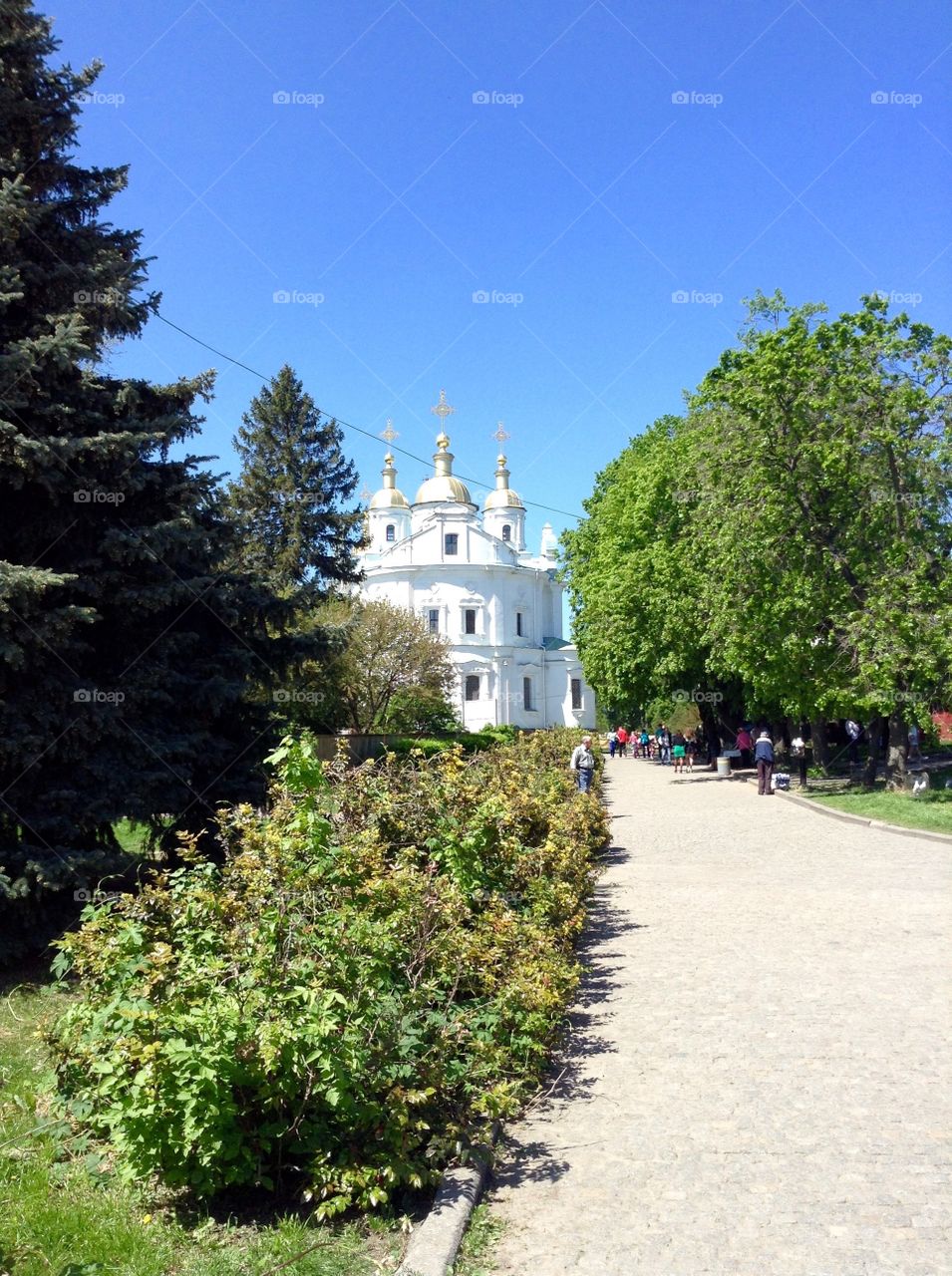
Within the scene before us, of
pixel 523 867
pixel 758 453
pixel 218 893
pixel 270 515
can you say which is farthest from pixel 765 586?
pixel 270 515

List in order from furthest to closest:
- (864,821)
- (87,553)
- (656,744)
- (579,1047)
A: 1. (656,744)
2. (864,821)
3. (87,553)
4. (579,1047)

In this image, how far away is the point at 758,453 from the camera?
889 inches

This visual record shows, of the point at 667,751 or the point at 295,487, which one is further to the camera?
the point at 667,751

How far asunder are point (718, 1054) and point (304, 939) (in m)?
2.80

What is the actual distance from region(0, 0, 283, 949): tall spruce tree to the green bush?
118 inches

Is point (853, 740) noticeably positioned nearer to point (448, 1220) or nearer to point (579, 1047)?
point (579, 1047)

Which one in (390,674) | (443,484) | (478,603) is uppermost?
(443,484)

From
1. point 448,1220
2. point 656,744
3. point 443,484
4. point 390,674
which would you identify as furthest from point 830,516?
point 443,484

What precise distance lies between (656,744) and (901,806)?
33.3 meters

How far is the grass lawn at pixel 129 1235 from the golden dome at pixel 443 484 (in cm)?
6844

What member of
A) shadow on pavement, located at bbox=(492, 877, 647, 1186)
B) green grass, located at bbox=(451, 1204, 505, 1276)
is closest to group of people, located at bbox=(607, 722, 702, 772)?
shadow on pavement, located at bbox=(492, 877, 647, 1186)

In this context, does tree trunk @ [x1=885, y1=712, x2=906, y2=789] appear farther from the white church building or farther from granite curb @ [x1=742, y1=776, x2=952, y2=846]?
the white church building

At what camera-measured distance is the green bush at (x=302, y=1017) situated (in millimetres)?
3959

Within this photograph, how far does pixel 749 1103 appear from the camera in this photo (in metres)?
5.20
